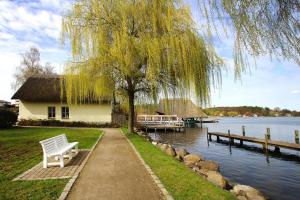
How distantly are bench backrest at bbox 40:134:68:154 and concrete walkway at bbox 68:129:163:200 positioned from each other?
1.32 meters

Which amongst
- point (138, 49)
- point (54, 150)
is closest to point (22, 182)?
point (54, 150)

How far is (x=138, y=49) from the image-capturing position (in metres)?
17.6

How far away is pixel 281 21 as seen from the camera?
174 inches

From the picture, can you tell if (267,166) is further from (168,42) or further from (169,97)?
(168,42)

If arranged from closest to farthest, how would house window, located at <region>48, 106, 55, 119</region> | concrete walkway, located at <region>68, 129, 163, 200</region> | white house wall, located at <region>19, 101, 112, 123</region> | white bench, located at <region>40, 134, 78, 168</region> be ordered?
concrete walkway, located at <region>68, 129, 163, 200</region>, white bench, located at <region>40, 134, 78, 168</region>, white house wall, located at <region>19, 101, 112, 123</region>, house window, located at <region>48, 106, 55, 119</region>

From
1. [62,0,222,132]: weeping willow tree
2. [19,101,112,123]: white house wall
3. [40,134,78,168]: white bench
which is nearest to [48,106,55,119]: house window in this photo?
[19,101,112,123]: white house wall

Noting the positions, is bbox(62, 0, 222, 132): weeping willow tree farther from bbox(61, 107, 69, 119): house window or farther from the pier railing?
the pier railing

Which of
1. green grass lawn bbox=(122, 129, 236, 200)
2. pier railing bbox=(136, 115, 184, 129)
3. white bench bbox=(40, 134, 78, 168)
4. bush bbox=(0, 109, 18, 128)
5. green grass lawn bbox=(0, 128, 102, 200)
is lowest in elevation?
green grass lawn bbox=(122, 129, 236, 200)

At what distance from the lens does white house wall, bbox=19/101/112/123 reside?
114 feet

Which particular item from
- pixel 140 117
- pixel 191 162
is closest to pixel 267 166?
pixel 191 162

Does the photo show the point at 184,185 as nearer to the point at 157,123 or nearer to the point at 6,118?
the point at 6,118

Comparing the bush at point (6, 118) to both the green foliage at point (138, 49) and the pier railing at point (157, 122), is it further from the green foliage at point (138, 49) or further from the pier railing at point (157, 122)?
the pier railing at point (157, 122)

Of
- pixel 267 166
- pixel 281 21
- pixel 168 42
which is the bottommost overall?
pixel 267 166

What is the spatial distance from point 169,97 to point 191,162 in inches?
220
